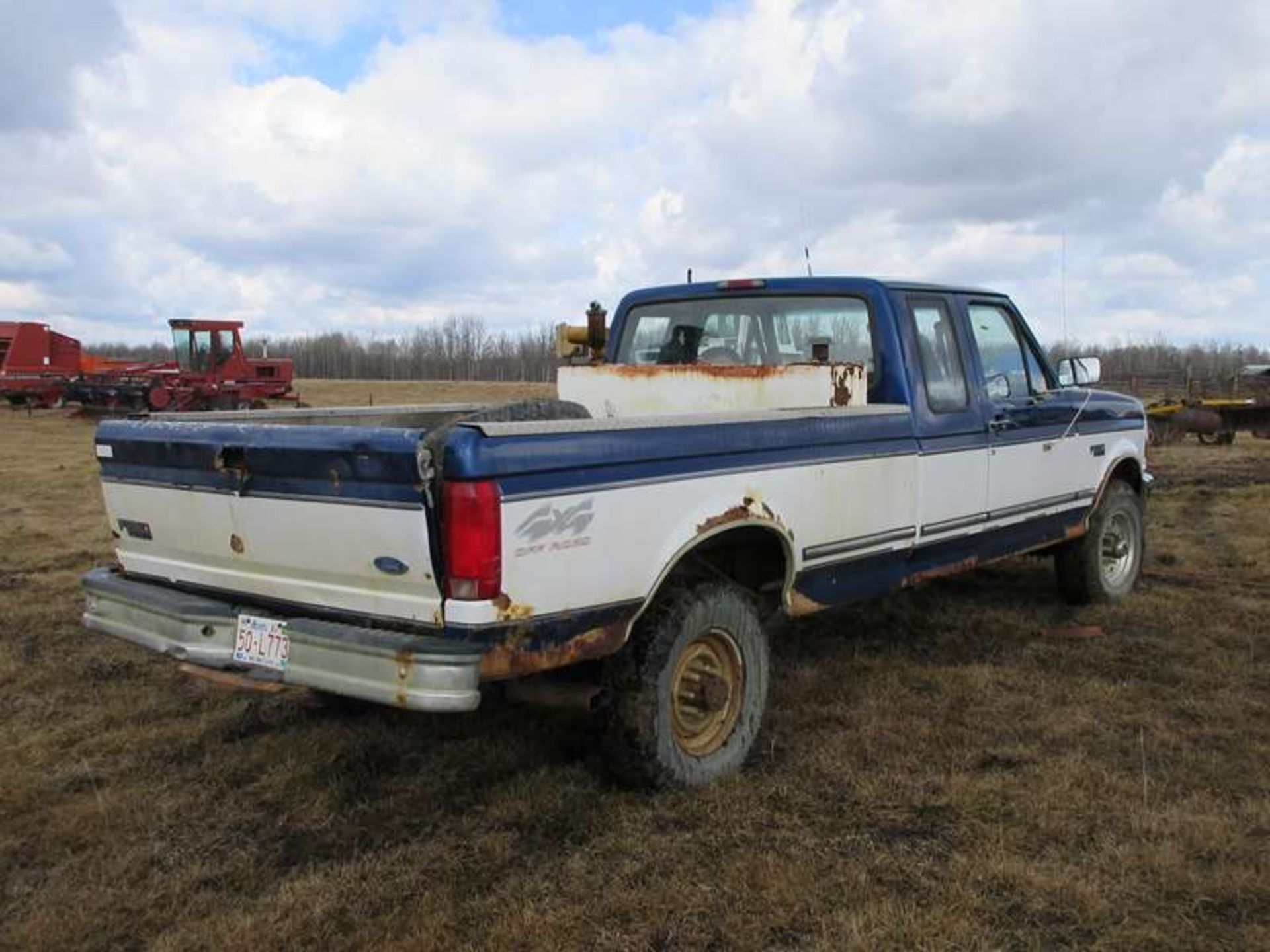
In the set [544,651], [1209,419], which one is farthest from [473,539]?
[1209,419]

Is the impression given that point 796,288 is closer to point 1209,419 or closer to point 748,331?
point 748,331

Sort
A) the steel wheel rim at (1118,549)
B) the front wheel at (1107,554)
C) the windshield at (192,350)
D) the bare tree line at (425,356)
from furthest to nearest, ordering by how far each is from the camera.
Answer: the bare tree line at (425,356) → the windshield at (192,350) → the steel wheel rim at (1118,549) → the front wheel at (1107,554)

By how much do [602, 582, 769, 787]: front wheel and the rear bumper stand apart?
71 centimetres

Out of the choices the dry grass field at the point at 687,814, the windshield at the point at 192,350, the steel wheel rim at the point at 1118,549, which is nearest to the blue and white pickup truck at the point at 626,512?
the dry grass field at the point at 687,814

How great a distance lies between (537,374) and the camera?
3814 inches

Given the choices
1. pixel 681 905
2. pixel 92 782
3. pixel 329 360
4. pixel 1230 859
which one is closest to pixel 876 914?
pixel 681 905

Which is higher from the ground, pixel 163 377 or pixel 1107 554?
pixel 163 377

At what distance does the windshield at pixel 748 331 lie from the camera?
5.19 m

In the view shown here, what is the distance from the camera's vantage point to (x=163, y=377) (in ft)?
88.6

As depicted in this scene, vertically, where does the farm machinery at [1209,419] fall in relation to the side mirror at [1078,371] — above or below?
below

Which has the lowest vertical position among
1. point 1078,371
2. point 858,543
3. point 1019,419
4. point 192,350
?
point 858,543

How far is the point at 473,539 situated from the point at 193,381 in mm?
26102

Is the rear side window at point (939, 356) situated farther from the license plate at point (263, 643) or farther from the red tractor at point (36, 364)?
the red tractor at point (36, 364)

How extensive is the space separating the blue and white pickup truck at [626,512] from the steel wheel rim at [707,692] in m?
0.01
